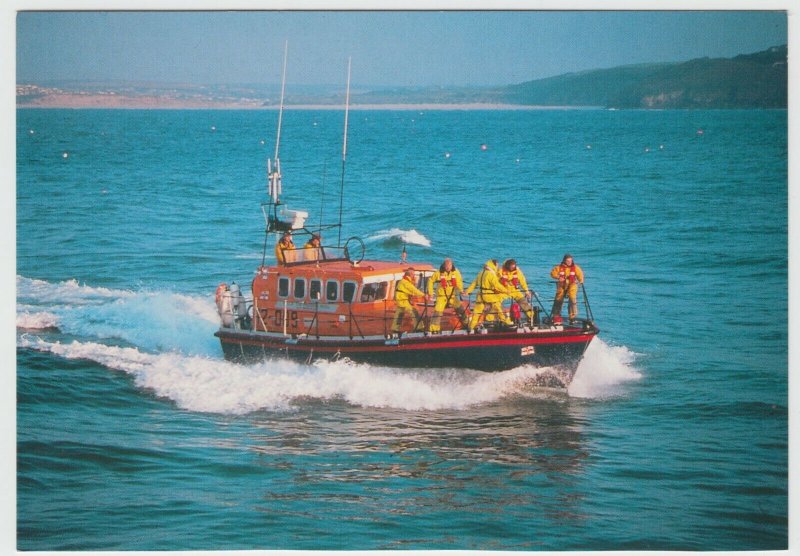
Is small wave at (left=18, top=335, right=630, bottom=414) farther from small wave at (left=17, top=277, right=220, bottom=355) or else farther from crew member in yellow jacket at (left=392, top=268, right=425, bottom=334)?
small wave at (left=17, top=277, right=220, bottom=355)

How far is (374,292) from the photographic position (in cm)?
1644

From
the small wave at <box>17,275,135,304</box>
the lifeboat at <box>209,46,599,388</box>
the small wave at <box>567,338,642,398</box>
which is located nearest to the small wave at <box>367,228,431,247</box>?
the small wave at <box>17,275,135,304</box>

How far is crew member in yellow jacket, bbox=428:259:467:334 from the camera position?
15789 millimetres

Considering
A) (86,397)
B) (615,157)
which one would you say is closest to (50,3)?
(86,397)

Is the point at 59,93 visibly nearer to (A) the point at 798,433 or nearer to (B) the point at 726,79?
(A) the point at 798,433

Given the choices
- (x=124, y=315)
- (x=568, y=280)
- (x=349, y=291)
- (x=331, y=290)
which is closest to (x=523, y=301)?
(x=568, y=280)

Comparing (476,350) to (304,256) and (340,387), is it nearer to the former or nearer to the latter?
(340,387)

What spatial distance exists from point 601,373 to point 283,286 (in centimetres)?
538

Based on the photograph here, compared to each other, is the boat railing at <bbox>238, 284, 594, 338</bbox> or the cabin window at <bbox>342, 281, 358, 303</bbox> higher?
the cabin window at <bbox>342, 281, 358, 303</bbox>

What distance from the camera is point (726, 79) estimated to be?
25.9 metres

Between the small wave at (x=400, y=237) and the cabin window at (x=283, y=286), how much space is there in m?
11.7

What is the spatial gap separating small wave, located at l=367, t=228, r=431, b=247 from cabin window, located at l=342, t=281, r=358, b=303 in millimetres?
12103

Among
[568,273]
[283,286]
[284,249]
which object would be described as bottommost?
[283,286]

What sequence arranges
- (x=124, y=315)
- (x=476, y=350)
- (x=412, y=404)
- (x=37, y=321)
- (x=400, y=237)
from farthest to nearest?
1. (x=400, y=237)
2. (x=124, y=315)
3. (x=37, y=321)
4. (x=412, y=404)
5. (x=476, y=350)
